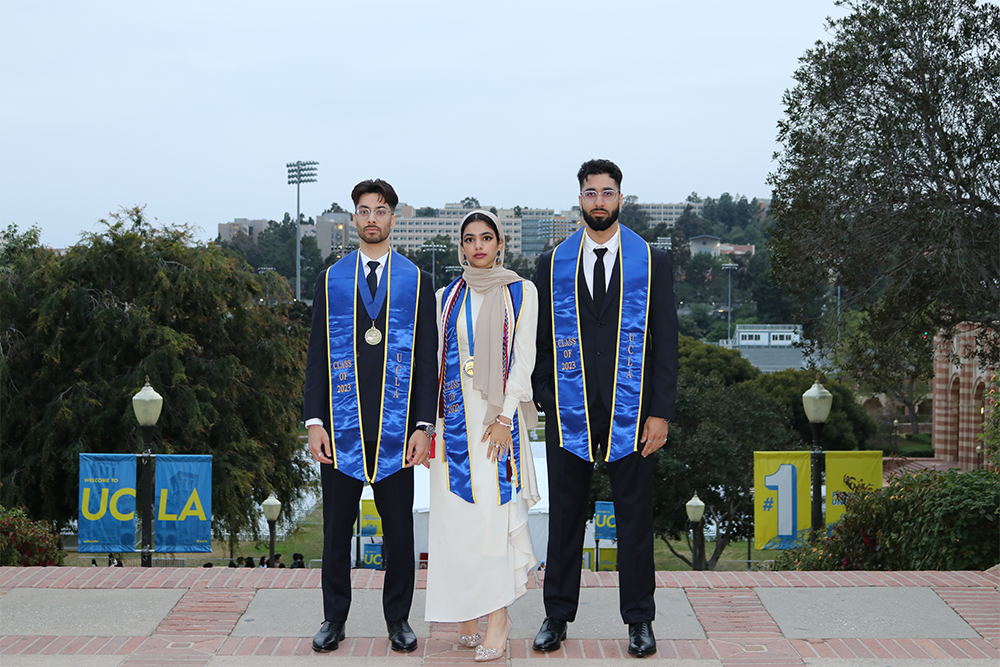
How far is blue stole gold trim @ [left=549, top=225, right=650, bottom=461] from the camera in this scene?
428cm

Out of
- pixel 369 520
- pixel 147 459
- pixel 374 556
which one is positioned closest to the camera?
pixel 147 459

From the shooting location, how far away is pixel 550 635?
430cm

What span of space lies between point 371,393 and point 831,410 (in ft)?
111

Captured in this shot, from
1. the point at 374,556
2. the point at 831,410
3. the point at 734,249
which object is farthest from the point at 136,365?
the point at 734,249

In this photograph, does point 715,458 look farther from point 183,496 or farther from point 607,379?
point 607,379

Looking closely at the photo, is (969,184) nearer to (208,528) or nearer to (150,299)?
(208,528)

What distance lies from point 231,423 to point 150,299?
9.14 ft

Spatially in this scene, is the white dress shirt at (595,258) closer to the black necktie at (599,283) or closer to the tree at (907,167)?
the black necktie at (599,283)

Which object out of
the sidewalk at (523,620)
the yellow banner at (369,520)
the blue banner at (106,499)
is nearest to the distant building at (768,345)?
the yellow banner at (369,520)

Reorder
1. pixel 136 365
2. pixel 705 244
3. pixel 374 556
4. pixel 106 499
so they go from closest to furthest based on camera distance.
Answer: pixel 106 499 → pixel 136 365 → pixel 374 556 → pixel 705 244

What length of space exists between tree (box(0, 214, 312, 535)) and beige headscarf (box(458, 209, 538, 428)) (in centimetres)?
1402

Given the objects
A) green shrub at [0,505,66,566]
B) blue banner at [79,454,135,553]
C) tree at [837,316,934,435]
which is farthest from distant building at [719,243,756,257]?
green shrub at [0,505,66,566]

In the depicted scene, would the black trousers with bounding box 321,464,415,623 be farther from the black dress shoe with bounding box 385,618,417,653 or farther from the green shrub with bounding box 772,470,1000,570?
the green shrub with bounding box 772,470,1000,570

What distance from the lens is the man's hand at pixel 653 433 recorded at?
423 cm
